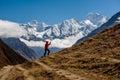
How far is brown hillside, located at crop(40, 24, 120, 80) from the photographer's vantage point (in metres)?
36.9

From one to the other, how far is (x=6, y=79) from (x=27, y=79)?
16.5 feet

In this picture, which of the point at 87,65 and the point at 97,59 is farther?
the point at 97,59

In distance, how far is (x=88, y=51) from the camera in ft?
172

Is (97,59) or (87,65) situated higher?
(97,59)

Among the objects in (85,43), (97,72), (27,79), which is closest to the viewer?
(97,72)

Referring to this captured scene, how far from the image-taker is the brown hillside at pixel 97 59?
3694 cm

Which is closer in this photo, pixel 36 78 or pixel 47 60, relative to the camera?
pixel 36 78

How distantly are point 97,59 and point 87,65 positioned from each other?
6.42 ft

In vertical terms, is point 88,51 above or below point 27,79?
above

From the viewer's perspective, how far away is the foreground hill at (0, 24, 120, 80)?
3715cm

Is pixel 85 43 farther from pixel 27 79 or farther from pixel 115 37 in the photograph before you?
pixel 27 79

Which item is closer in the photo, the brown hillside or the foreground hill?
the brown hillside

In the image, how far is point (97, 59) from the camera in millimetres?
44188

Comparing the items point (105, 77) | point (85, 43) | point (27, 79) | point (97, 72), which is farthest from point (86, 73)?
point (85, 43)
